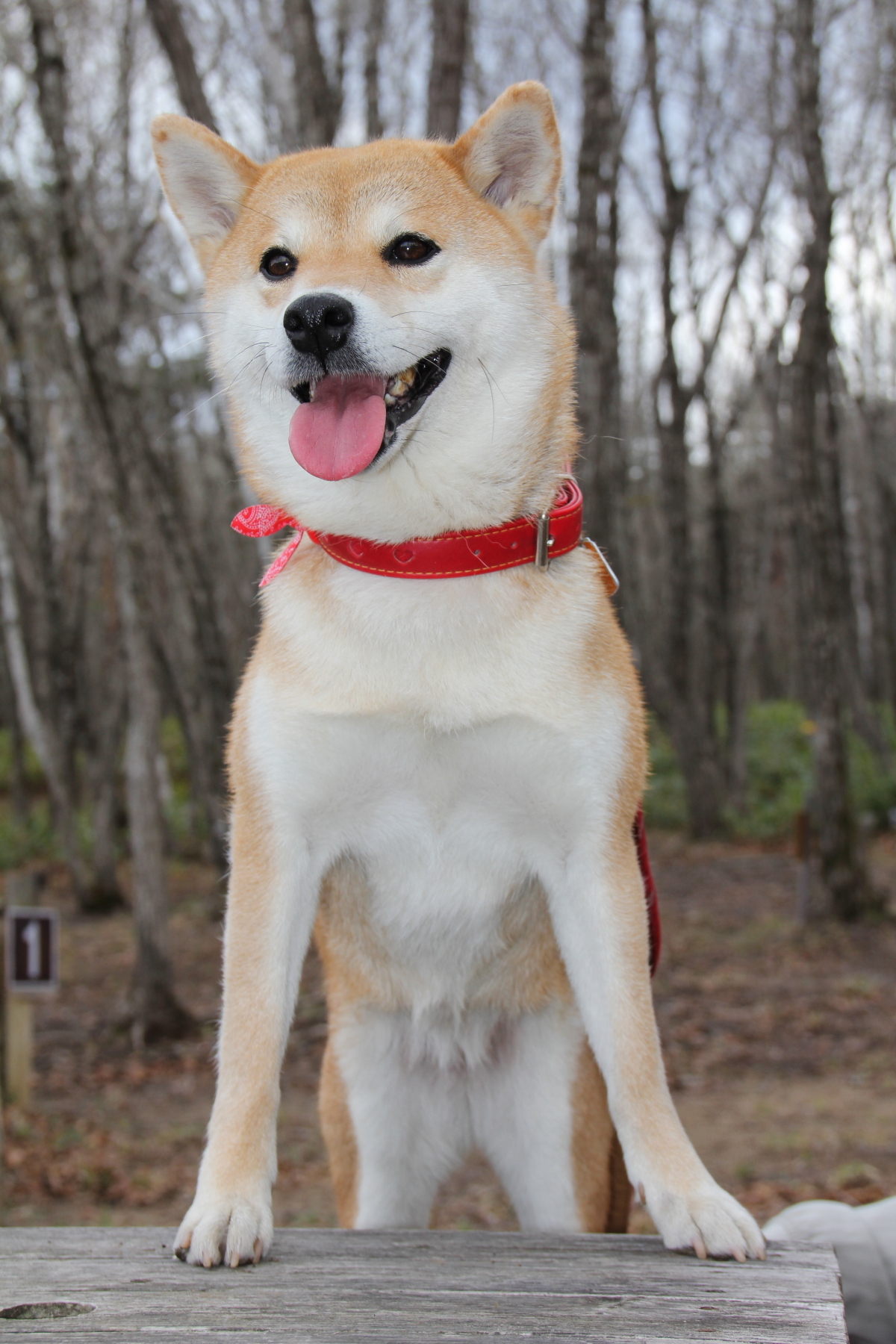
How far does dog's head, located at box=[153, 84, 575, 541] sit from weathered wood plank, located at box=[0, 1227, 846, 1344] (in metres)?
1.32

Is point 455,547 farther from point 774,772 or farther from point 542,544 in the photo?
point 774,772

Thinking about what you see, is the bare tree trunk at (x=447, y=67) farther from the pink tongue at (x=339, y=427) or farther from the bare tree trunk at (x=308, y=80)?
the pink tongue at (x=339, y=427)

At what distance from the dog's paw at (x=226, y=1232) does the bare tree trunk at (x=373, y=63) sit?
10671 millimetres

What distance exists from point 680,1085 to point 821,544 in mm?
4829

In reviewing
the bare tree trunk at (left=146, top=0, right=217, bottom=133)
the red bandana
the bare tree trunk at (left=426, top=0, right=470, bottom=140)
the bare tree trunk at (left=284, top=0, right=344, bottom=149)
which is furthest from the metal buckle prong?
the bare tree trunk at (left=146, top=0, right=217, bottom=133)

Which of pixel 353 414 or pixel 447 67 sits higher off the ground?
pixel 447 67

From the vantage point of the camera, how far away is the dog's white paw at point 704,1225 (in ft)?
6.41

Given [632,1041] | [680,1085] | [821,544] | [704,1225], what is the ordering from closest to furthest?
1. [704,1225]
2. [632,1041]
3. [680,1085]
4. [821,544]

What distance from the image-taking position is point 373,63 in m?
11.6

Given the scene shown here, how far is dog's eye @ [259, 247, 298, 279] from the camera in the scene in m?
2.25

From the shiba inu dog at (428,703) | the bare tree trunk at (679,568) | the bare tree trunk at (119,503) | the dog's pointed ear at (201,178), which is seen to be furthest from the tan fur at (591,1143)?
the bare tree trunk at (679,568)

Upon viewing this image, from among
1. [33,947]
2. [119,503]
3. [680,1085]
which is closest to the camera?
[33,947]

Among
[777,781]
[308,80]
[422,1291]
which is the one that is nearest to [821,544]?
[308,80]

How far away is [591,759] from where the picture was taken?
2.08m
